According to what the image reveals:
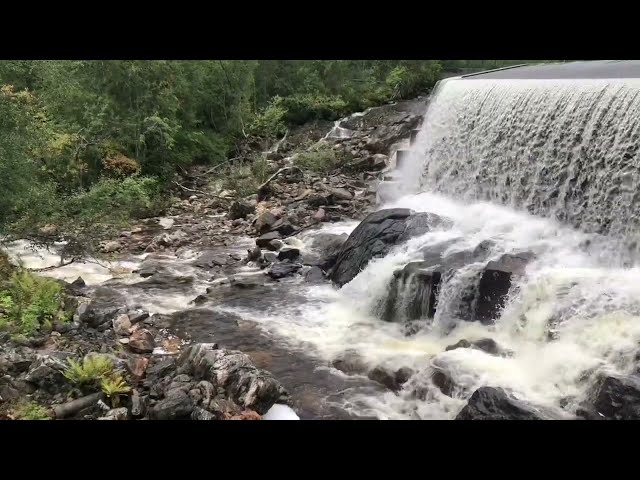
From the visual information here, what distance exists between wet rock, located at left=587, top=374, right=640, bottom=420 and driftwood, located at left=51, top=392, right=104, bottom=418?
22.7ft

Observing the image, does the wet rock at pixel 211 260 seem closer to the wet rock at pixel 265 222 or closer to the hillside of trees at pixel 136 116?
the wet rock at pixel 265 222

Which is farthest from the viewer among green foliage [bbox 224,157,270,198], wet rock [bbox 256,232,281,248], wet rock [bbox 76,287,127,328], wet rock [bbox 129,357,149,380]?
green foliage [bbox 224,157,270,198]

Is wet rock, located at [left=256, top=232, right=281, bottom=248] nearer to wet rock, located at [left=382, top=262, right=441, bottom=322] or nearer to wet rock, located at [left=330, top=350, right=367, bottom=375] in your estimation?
wet rock, located at [left=382, top=262, right=441, bottom=322]

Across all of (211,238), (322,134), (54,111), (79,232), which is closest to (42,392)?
(79,232)

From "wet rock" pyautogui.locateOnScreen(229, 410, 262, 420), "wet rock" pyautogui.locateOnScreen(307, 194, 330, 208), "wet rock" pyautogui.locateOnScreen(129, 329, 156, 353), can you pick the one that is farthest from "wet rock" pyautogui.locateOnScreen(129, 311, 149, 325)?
"wet rock" pyautogui.locateOnScreen(307, 194, 330, 208)

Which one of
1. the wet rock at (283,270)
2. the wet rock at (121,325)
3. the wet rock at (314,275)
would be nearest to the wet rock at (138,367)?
the wet rock at (121,325)

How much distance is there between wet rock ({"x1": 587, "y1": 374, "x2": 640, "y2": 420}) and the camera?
21.1ft

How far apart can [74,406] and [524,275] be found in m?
8.14

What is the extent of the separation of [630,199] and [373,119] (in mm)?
17047

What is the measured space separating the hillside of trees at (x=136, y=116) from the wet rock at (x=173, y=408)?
18.2ft

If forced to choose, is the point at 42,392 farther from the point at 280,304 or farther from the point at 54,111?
the point at 54,111

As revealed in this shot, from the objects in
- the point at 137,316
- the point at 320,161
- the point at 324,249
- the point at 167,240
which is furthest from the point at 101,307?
the point at 320,161

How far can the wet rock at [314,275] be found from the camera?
12.9 m

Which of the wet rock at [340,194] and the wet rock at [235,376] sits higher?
the wet rock at [340,194]
